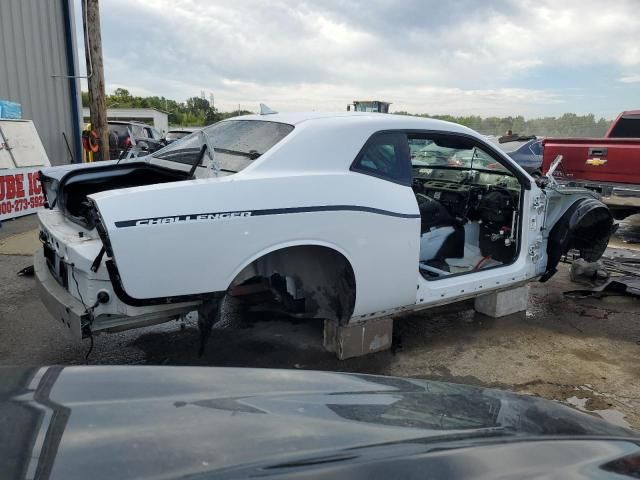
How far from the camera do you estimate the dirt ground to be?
3660 millimetres

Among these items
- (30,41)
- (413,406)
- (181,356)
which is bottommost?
(181,356)

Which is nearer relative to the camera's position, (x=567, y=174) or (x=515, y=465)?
(x=515, y=465)

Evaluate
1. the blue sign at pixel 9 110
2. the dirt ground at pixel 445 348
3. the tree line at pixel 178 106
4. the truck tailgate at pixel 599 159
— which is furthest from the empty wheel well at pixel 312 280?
the tree line at pixel 178 106

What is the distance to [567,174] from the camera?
330 inches

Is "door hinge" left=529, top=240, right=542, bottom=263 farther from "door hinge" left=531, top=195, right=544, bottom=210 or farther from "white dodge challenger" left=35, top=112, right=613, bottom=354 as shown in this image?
"door hinge" left=531, top=195, right=544, bottom=210

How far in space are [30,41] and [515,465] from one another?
41.6ft

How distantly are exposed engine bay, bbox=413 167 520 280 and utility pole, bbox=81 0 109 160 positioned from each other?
7727 millimetres

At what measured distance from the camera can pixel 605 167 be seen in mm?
7879

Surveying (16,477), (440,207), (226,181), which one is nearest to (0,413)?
(16,477)

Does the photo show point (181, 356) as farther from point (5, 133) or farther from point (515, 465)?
point (5, 133)

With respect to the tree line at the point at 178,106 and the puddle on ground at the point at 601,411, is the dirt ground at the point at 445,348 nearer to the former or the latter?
the puddle on ground at the point at 601,411

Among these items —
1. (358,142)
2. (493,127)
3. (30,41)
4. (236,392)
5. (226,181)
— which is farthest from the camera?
(493,127)

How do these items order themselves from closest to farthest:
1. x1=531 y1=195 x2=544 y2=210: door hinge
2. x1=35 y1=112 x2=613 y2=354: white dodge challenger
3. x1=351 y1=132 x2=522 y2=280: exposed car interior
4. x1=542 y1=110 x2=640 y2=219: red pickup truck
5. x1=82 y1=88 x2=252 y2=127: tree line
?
x1=35 y1=112 x2=613 y2=354: white dodge challenger < x1=531 y1=195 x2=544 y2=210: door hinge < x1=351 y1=132 x2=522 y2=280: exposed car interior < x1=542 y1=110 x2=640 y2=219: red pickup truck < x1=82 y1=88 x2=252 y2=127: tree line

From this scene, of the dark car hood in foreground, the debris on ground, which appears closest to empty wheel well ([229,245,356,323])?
the dark car hood in foreground
